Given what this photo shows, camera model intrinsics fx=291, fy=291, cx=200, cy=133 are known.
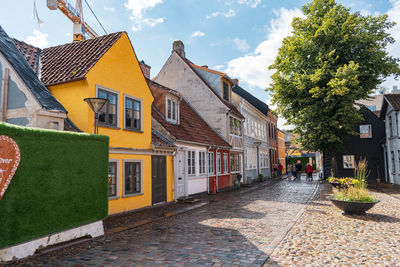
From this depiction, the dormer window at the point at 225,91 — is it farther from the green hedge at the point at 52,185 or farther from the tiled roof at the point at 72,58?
the green hedge at the point at 52,185

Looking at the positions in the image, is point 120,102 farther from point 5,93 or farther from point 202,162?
point 202,162

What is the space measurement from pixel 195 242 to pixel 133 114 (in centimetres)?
653

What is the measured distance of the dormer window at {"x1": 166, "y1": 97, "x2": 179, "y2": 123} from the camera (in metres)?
16.2

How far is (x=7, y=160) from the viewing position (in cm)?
529

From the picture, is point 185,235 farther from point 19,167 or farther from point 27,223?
point 19,167

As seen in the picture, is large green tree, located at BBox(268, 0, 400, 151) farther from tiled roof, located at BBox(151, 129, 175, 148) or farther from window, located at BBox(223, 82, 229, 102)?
tiled roof, located at BBox(151, 129, 175, 148)

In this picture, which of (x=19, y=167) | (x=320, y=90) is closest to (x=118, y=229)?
(x=19, y=167)

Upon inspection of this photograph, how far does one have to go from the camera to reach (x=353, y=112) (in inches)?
773

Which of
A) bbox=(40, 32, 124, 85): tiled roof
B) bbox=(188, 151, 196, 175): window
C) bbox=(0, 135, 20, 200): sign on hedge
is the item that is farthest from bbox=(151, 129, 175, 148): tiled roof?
bbox=(0, 135, 20, 200): sign on hedge

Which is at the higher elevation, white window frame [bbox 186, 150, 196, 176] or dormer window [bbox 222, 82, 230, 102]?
dormer window [bbox 222, 82, 230, 102]

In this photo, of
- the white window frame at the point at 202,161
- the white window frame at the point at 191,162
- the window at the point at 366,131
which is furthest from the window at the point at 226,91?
the window at the point at 366,131

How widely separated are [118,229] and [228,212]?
15.1 ft

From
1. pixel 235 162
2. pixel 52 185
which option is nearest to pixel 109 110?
pixel 52 185

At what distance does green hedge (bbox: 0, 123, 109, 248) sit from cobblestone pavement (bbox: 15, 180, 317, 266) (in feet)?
2.47
